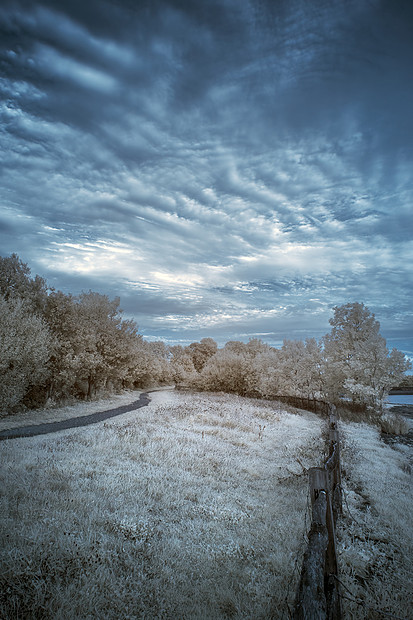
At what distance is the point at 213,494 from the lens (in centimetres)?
859

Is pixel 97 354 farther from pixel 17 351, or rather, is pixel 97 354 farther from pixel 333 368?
pixel 333 368

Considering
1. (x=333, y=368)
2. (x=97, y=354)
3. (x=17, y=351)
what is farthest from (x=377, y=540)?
(x=97, y=354)

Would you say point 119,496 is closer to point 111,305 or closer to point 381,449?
point 381,449

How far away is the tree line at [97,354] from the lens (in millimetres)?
21050

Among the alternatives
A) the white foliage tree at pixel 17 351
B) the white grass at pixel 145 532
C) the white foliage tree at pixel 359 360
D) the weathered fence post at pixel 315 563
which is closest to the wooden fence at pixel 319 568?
the weathered fence post at pixel 315 563

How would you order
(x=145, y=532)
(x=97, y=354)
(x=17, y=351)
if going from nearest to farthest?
(x=145, y=532)
(x=17, y=351)
(x=97, y=354)

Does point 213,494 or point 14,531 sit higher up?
point 14,531

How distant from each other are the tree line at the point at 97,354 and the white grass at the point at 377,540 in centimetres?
1763

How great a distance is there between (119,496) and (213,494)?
104 inches

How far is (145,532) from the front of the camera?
250 inches

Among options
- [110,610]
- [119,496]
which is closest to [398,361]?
[119,496]

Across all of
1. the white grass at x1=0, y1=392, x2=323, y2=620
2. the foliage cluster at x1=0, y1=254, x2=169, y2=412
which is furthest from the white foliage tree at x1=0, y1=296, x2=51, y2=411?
the white grass at x1=0, y1=392, x2=323, y2=620

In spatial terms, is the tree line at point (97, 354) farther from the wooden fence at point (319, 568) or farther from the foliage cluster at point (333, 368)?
the wooden fence at point (319, 568)

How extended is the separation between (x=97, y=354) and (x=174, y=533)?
27666 mm
